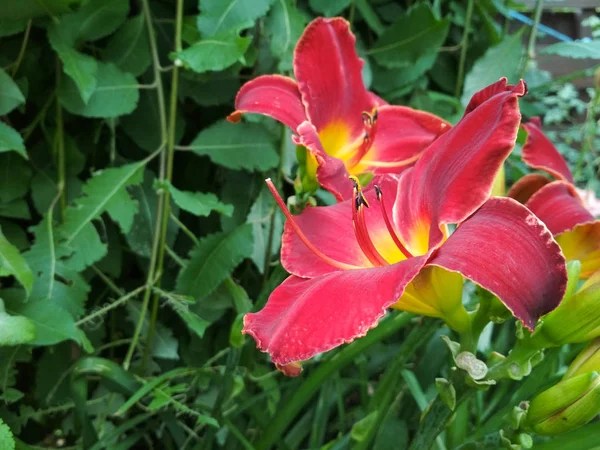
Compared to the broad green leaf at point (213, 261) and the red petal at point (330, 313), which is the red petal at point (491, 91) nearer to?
the red petal at point (330, 313)

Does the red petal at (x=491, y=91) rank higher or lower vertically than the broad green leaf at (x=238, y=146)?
higher

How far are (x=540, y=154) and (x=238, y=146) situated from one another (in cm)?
33

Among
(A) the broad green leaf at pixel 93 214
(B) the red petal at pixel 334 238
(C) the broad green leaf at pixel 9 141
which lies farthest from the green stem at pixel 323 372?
(C) the broad green leaf at pixel 9 141

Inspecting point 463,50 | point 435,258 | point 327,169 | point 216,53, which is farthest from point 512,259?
point 463,50

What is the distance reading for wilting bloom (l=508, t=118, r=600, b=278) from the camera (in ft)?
1.42

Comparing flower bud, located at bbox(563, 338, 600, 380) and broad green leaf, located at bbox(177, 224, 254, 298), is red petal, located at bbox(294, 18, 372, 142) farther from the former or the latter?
flower bud, located at bbox(563, 338, 600, 380)

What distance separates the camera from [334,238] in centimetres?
40

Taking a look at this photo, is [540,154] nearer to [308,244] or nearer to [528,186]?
[528,186]

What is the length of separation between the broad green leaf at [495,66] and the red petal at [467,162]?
49cm

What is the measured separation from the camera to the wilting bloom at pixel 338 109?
49 centimetres

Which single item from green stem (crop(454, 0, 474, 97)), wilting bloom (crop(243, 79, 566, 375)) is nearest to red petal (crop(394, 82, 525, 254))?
wilting bloom (crop(243, 79, 566, 375))

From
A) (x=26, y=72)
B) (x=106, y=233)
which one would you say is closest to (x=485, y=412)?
(x=106, y=233)

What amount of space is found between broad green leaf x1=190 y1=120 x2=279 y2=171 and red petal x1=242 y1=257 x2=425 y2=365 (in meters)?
0.36

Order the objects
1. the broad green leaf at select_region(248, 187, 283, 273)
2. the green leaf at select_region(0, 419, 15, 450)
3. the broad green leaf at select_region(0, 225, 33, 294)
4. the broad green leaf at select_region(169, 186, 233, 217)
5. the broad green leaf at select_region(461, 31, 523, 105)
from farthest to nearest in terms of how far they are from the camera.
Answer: the broad green leaf at select_region(461, 31, 523, 105) < the broad green leaf at select_region(248, 187, 283, 273) < the broad green leaf at select_region(169, 186, 233, 217) < the broad green leaf at select_region(0, 225, 33, 294) < the green leaf at select_region(0, 419, 15, 450)
